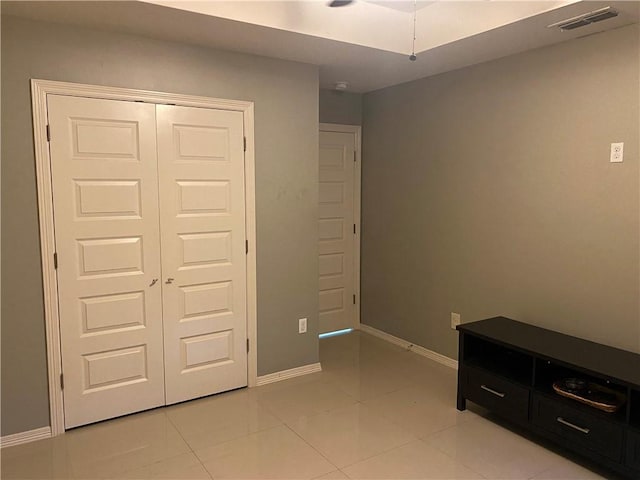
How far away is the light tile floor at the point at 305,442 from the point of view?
2537 mm

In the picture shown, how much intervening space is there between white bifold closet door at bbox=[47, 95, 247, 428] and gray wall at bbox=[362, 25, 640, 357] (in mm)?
1624

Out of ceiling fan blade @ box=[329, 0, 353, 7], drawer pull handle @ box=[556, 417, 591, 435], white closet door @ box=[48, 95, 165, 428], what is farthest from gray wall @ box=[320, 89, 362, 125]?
drawer pull handle @ box=[556, 417, 591, 435]

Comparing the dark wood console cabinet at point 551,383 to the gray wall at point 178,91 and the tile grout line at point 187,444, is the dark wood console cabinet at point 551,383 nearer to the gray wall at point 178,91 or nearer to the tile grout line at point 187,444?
the gray wall at point 178,91

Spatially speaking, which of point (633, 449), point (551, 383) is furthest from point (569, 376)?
point (633, 449)

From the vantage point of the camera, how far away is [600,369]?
2.48m

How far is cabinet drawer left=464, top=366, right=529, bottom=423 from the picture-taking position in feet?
9.29

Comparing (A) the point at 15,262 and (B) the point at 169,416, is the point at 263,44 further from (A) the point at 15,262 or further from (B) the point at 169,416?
(B) the point at 169,416

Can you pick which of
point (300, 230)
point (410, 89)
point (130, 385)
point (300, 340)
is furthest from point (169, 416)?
point (410, 89)

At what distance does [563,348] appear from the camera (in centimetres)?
279

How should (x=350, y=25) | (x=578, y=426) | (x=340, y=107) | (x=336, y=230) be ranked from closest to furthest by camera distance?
(x=578, y=426)
(x=350, y=25)
(x=340, y=107)
(x=336, y=230)

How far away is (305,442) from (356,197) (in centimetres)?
263

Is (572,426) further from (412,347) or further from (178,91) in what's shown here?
(178,91)

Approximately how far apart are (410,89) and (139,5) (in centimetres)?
244

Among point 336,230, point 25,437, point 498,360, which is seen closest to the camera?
point 25,437
